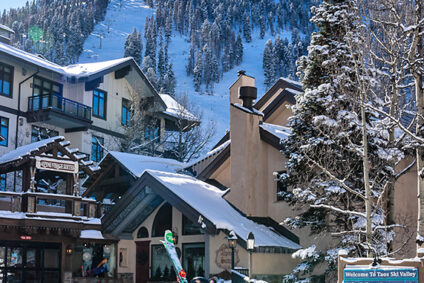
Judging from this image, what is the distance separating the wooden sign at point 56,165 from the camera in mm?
24859

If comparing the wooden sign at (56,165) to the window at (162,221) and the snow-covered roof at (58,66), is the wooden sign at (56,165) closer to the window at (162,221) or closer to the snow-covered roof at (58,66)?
the window at (162,221)

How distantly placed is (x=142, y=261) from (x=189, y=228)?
3.11m

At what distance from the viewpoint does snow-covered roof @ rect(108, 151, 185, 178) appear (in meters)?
27.1

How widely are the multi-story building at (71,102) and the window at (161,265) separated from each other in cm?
1059

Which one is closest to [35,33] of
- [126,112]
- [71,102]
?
[126,112]

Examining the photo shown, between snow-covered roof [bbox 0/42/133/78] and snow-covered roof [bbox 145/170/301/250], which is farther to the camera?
snow-covered roof [bbox 0/42/133/78]

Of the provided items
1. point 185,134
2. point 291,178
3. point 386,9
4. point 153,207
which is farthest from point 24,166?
point 185,134

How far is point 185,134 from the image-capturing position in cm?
4703

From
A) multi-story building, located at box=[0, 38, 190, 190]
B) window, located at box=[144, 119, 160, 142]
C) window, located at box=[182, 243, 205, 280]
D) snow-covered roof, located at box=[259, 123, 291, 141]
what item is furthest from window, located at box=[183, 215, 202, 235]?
window, located at box=[144, 119, 160, 142]

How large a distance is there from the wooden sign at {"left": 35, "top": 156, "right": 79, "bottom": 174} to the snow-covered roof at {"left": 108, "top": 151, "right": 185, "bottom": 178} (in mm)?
2375

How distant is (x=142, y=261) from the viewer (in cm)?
2577

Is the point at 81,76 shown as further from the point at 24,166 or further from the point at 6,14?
the point at 6,14

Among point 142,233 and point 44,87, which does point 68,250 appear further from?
point 44,87

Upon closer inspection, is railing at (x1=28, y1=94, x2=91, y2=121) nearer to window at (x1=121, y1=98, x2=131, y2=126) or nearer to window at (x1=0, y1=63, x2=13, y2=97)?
window at (x1=0, y1=63, x2=13, y2=97)
